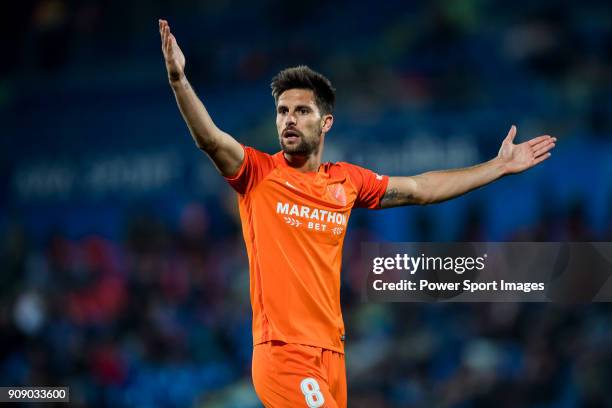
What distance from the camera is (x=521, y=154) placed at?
5617mm

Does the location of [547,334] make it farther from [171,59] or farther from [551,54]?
[171,59]

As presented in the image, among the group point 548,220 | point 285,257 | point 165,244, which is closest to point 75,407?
point 165,244

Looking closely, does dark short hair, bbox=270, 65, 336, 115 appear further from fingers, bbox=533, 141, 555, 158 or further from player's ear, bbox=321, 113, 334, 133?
fingers, bbox=533, 141, 555, 158

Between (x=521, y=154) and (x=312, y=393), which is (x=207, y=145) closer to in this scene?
(x=312, y=393)

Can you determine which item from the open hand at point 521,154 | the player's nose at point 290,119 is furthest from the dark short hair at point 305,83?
the open hand at point 521,154

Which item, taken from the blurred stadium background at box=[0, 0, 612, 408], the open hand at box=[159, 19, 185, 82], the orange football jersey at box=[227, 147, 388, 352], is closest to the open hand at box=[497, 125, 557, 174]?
the orange football jersey at box=[227, 147, 388, 352]

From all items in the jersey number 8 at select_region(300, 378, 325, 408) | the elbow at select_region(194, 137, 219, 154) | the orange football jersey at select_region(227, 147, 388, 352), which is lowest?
the jersey number 8 at select_region(300, 378, 325, 408)

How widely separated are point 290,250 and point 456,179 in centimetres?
124

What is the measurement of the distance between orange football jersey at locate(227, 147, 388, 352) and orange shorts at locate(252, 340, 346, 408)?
51 mm

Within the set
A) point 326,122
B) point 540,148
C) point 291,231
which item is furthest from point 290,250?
point 540,148

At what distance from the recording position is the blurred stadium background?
9.40 m

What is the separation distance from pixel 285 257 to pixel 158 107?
28.8 feet

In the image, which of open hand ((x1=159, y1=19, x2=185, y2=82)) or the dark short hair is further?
the dark short hair

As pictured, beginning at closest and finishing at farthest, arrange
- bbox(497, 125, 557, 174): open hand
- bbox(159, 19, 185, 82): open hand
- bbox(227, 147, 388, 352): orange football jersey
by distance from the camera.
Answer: bbox(159, 19, 185, 82): open hand < bbox(227, 147, 388, 352): orange football jersey < bbox(497, 125, 557, 174): open hand
